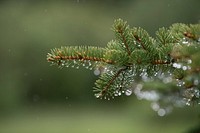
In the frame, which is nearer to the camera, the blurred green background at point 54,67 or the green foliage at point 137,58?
the green foliage at point 137,58

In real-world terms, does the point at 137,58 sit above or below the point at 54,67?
below

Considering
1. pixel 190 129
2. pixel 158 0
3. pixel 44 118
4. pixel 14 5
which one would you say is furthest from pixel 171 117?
pixel 190 129

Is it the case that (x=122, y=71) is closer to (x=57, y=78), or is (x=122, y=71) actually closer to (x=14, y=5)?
(x=57, y=78)

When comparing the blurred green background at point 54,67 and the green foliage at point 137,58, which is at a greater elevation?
the blurred green background at point 54,67

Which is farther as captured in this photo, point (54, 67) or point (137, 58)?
point (54, 67)
